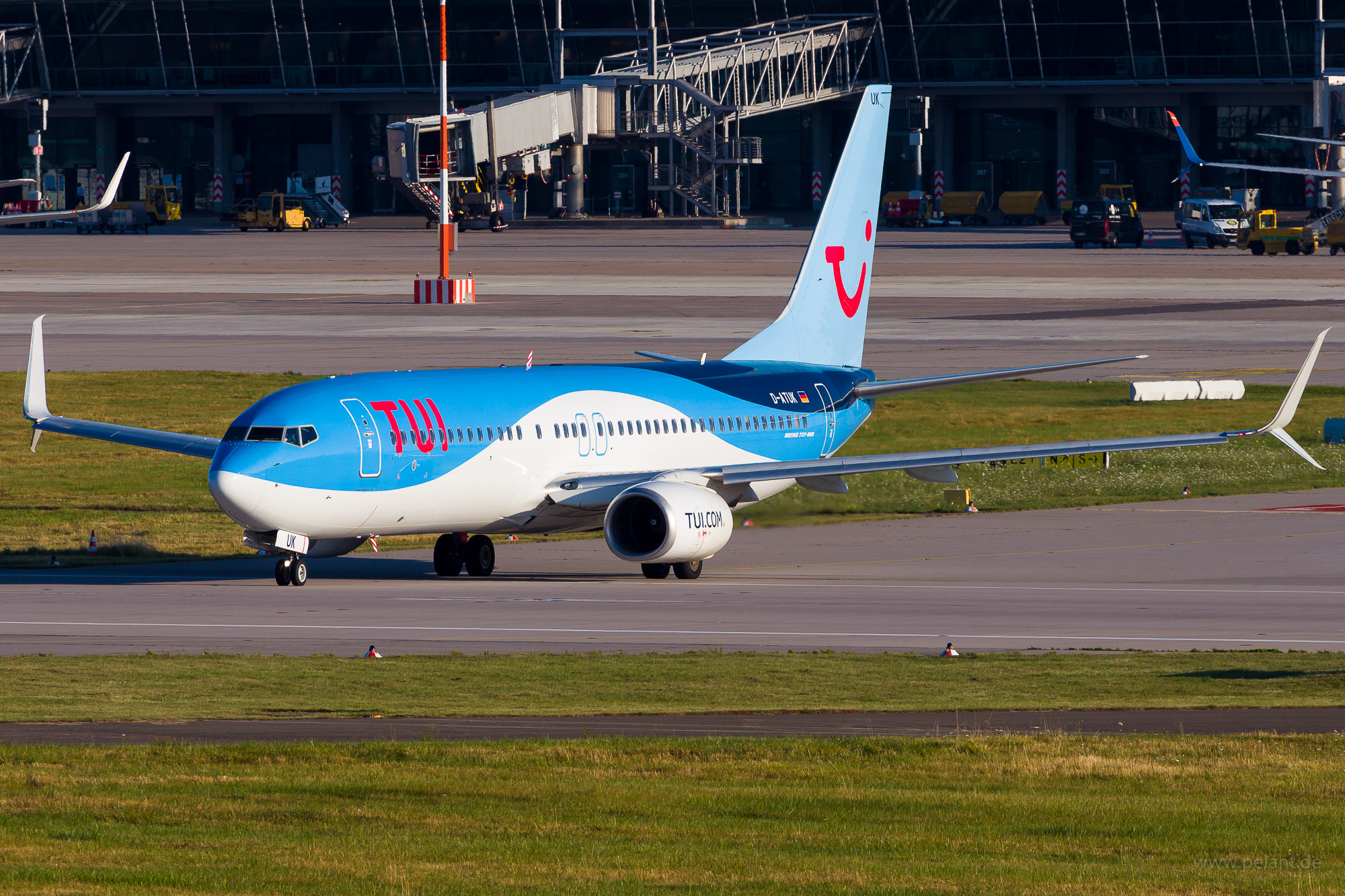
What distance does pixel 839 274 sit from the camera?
4500cm

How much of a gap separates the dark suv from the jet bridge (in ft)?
102

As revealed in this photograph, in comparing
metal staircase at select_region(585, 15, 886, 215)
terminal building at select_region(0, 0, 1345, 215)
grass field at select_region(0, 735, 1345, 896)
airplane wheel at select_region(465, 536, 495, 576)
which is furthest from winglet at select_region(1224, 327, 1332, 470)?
metal staircase at select_region(585, 15, 886, 215)

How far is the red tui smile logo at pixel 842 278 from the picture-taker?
44906 mm

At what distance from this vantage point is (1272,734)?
21.7m

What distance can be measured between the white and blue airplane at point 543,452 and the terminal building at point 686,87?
112 meters

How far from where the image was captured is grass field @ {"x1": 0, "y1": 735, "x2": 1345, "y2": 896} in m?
14.8

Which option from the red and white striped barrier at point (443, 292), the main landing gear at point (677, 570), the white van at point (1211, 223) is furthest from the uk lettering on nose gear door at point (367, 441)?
the white van at point (1211, 223)

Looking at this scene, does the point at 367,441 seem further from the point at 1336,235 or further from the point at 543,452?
the point at 1336,235

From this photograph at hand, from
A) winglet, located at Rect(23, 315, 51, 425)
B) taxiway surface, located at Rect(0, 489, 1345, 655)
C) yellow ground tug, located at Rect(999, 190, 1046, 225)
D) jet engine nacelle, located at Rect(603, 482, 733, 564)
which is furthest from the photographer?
yellow ground tug, located at Rect(999, 190, 1046, 225)

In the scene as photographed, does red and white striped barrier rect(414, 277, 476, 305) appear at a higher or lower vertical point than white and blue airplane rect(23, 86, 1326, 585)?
higher

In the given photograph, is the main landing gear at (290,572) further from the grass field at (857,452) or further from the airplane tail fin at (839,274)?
the airplane tail fin at (839,274)

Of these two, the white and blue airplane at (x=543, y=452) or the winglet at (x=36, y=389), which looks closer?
the white and blue airplane at (x=543, y=452)

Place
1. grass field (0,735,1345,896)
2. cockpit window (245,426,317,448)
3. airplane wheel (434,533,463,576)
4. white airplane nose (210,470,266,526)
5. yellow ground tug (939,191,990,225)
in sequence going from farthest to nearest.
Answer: yellow ground tug (939,191,990,225), airplane wheel (434,533,463,576), cockpit window (245,426,317,448), white airplane nose (210,470,266,526), grass field (0,735,1345,896)

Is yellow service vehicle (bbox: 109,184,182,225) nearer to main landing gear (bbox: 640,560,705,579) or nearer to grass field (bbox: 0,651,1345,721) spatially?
main landing gear (bbox: 640,560,705,579)
